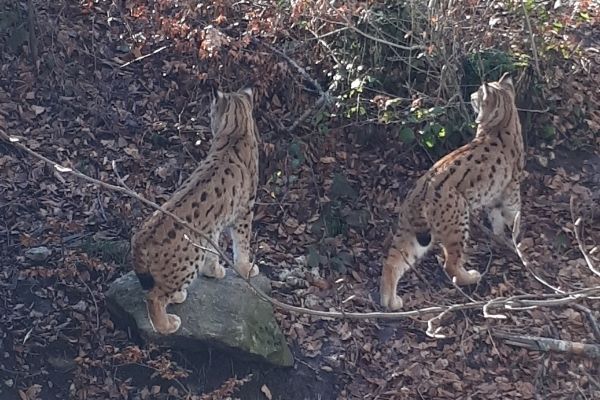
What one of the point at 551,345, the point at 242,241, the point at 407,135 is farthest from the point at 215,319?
the point at 407,135

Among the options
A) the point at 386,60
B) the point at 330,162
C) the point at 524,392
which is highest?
the point at 386,60

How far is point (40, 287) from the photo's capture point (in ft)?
23.6

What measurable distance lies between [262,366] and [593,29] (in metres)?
5.66

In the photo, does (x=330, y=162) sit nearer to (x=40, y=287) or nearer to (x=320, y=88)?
(x=320, y=88)

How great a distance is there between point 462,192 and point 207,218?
75.1 inches

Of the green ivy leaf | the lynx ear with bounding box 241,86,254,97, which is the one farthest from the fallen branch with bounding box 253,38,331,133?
the lynx ear with bounding box 241,86,254,97

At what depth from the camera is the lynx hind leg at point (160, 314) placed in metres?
6.50

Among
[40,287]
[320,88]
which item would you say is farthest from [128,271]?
[320,88]

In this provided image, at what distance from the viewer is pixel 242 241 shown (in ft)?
23.9

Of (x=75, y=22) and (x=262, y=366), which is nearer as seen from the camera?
(x=262, y=366)

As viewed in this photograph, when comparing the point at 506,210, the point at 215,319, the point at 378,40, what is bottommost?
the point at 506,210

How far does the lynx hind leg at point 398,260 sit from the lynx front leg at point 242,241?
91 centimetres

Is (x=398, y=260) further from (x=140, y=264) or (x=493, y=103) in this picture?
(x=140, y=264)

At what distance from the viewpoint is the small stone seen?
7.33 m
